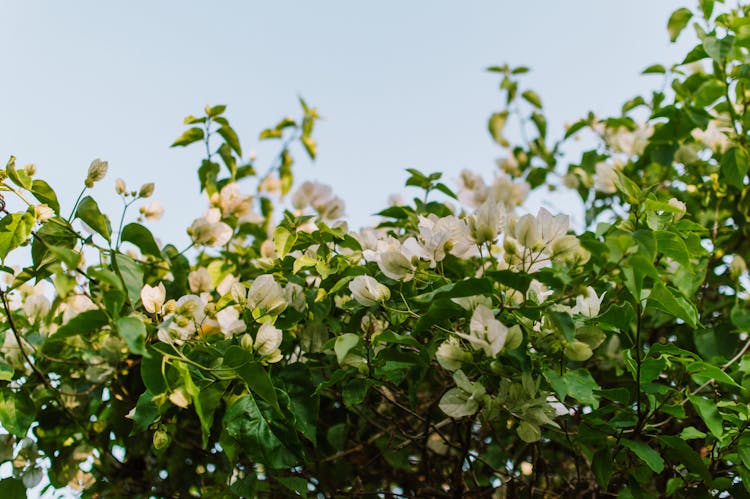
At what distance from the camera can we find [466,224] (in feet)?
2.90

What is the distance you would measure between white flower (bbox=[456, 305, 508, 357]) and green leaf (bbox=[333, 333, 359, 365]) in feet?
0.44

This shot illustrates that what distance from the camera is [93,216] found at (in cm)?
93

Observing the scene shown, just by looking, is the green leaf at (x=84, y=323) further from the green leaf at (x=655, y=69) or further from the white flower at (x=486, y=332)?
the green leaf at (x=655, y=69)

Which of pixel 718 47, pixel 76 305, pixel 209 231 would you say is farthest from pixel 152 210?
pixel 718 47

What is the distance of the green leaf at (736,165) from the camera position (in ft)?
4.17

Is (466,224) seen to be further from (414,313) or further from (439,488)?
(439,488)

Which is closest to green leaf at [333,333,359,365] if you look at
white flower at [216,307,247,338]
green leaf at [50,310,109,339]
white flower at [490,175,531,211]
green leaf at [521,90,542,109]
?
white flower at [216,307,247,338]

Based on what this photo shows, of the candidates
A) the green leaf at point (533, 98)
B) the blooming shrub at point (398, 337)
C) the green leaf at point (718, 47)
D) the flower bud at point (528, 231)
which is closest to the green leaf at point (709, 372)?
the blooming shrub at point (398, 337)

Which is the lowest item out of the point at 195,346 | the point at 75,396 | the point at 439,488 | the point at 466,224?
the point at 439,488

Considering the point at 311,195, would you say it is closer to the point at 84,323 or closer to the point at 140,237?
the point at 140,237

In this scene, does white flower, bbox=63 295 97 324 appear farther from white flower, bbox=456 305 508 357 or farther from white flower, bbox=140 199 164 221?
white flower, bbox=456 305 508 357

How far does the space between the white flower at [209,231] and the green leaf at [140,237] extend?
0.19m

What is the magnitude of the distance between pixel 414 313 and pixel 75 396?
25.0 inches

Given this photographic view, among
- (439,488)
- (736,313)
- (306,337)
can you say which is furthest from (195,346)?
(736,313)
